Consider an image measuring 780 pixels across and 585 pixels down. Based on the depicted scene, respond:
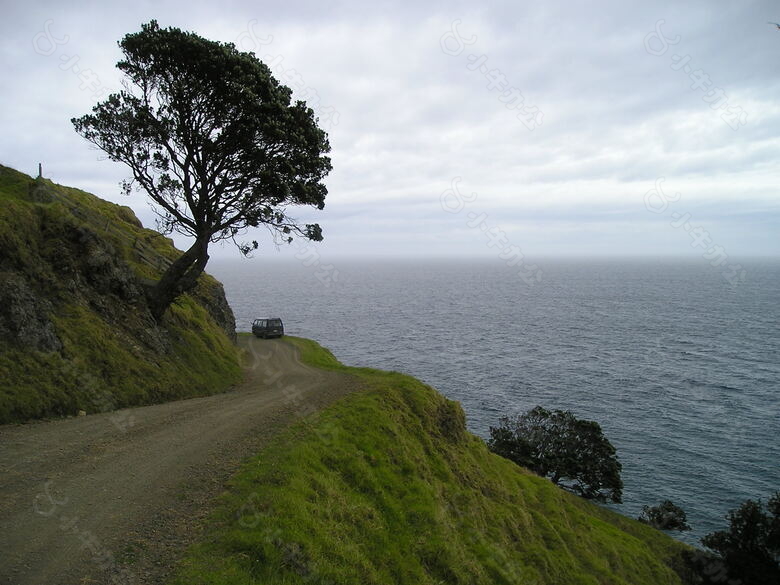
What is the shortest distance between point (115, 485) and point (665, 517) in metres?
45.5

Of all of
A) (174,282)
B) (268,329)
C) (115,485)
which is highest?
(174,282)

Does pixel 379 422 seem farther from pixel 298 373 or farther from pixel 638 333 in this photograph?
pixel 638 333

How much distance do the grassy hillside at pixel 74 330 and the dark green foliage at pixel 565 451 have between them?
3153cm

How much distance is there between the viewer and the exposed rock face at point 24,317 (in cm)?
1791

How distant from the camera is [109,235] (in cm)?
3225

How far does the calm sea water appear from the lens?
4697 cm

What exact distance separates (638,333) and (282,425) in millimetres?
112408

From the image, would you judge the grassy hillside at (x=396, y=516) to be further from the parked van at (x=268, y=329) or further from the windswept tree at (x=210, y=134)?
the parked van at (x=268, y=329)

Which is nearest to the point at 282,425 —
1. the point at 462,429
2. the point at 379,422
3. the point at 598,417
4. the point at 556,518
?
the point at 379,422

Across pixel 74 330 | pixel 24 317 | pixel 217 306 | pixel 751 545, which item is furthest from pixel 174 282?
pixel 751 545

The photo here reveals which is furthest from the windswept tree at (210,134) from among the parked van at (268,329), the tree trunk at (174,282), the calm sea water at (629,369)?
the calm sea water at (629,369)

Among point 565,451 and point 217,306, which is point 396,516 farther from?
point 565,451

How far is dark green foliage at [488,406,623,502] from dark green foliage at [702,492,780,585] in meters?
8.68

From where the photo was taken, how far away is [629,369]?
78875 millimetres
